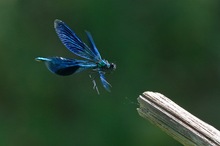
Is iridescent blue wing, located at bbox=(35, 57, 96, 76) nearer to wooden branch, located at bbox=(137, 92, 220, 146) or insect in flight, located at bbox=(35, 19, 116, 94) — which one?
insect in flight, located at bbox=(35, 19, 116, 94)

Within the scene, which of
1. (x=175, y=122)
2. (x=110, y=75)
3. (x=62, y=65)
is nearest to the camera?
(x=62, y=65)

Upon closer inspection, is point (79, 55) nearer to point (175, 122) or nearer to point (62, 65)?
point (62, 65)

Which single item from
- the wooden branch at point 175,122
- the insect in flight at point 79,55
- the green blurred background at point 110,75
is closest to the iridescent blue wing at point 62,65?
the insect in flight at point 79,55

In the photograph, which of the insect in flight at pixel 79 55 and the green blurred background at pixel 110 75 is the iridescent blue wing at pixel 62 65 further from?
the green blurred background at pixel 110 75

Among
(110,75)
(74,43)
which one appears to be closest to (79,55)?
(74,43)

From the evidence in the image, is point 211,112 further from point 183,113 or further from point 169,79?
point 183,113
